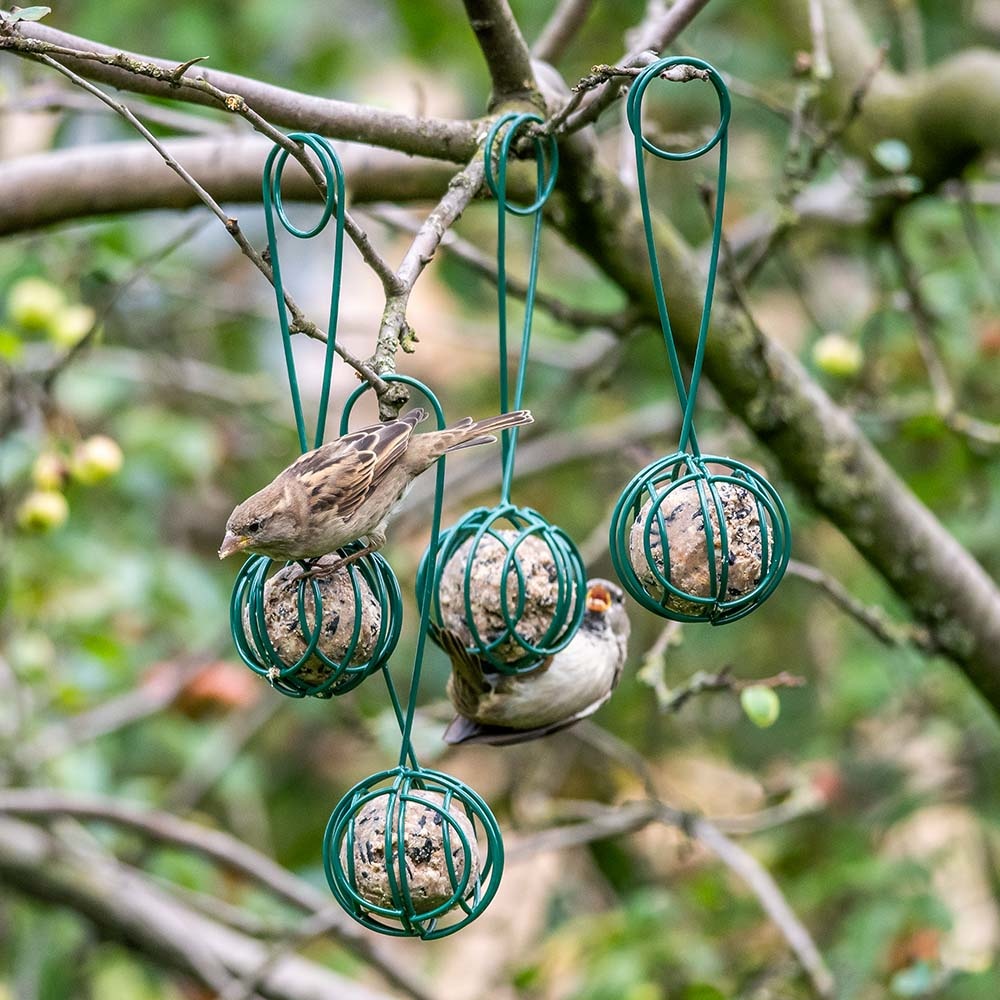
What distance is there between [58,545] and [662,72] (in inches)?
140

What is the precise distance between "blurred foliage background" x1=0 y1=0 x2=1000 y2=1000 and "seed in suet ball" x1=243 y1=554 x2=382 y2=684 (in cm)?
105

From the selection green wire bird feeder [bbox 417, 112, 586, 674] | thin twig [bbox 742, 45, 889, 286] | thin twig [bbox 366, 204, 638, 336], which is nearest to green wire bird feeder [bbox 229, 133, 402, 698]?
green wire bird feeder [bbox 417, 112, 586, 674]

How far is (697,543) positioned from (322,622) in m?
0.68

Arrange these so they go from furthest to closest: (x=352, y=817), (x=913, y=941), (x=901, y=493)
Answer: (x=913, y=941) < (x=901, y=493) < (x=352, y=817)

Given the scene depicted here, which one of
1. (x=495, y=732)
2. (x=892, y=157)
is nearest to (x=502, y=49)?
(x=495, y=732)

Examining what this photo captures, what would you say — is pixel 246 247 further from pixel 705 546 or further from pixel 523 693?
pixel 523 693

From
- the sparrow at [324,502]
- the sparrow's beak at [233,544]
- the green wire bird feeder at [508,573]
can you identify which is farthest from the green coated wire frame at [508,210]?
the sparrow's beak at [233,544]

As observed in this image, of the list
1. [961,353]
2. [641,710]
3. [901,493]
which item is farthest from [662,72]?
[641,710]

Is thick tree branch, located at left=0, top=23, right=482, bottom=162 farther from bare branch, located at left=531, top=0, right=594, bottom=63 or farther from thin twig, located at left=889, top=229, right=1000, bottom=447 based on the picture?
thin twig, located at left=889, top=229, right=1000, bottom=447

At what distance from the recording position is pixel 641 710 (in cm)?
624

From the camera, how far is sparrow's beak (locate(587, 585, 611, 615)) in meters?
3.15

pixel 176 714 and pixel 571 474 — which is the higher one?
pixel 571 474

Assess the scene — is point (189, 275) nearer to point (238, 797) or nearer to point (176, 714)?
point (176, 714)

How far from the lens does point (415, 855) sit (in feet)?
7.57
